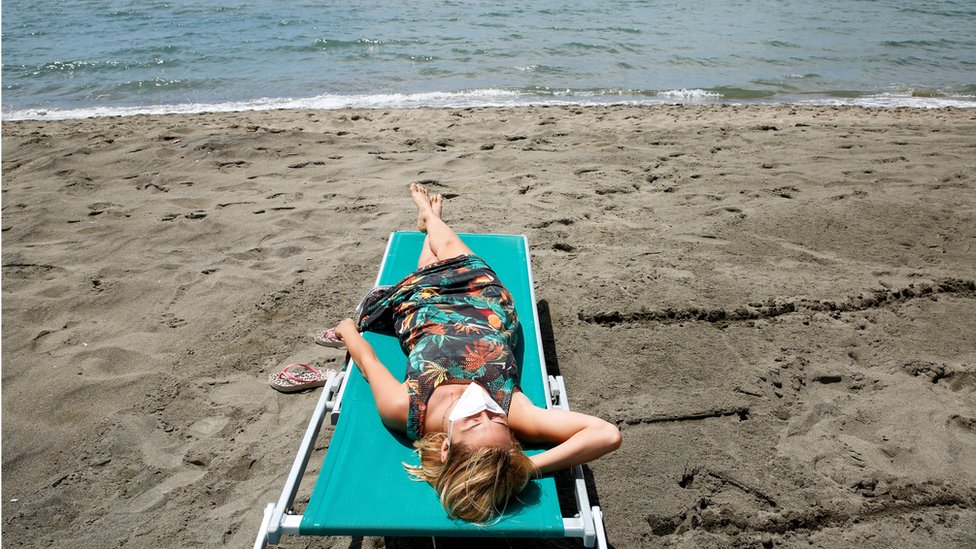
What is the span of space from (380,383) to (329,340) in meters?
1.09

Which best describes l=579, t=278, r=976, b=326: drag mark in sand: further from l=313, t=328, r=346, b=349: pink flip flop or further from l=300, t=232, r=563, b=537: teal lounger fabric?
l=313, t=328, r=346, b=349: pink flip flop

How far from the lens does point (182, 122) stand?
844 centimetres

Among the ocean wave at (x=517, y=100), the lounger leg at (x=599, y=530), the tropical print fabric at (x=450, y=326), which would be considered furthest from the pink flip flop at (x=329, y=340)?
the ocean wave at (x=517, y=100)

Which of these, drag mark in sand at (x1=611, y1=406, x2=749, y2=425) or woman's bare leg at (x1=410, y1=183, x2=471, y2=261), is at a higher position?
woman's bare leg at (x1=410, y1=183, x2=471, y2=261)

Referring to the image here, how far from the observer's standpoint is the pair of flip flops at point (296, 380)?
3.46 meters

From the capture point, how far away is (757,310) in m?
4.04

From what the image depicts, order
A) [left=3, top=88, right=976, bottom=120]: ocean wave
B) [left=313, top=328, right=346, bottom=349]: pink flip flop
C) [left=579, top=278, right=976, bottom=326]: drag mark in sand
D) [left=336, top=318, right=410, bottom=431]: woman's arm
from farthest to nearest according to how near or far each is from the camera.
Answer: [left=3, top=88, right=976, bottom=120]: ocean wave < [left=579, top=278, right=976, bottom=326]: drag mark in sand < [left=313, top=328, right=346, bottom=349]: pink flip flop < [left=336, top=318, right=410, bottom=431]: woman's arm

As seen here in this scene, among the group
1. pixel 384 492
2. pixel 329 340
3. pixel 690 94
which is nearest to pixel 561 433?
pixel 384 492

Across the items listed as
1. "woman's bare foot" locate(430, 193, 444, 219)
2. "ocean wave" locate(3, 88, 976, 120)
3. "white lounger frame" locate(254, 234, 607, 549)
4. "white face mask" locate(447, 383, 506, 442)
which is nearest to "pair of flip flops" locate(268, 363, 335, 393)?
"white lounger frame" locate(254, 234, 607, 549)

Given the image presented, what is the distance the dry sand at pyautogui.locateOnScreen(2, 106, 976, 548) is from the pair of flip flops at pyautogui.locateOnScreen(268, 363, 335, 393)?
68 millimetres

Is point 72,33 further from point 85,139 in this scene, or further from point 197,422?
point 197,422

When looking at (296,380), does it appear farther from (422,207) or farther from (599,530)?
(599,530)

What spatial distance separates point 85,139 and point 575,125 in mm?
6051

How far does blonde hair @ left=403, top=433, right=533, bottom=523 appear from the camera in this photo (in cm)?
223
